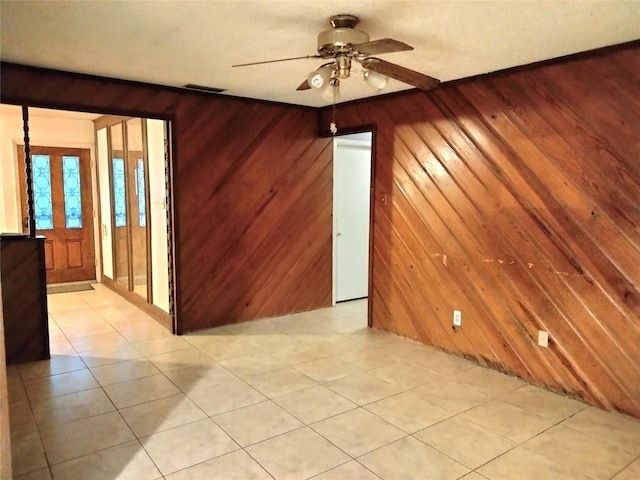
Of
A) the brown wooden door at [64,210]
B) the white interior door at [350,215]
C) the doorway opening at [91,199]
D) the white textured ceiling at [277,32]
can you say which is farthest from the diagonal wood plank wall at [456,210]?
the brown wooden door at [64,210]

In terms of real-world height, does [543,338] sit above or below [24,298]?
below

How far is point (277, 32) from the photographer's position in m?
2.64

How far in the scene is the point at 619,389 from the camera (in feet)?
9.64

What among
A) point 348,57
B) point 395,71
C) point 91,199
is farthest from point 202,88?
point 91,199

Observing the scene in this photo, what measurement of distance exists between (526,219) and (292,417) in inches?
86.2

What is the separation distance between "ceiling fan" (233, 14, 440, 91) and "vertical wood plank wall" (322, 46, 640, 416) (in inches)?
45.3

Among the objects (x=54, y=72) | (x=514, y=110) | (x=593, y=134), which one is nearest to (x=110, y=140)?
(x=54, y=72)

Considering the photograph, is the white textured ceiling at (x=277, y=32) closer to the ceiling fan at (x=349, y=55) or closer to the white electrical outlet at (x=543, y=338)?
the ceiling fan at (x=349, y=55)

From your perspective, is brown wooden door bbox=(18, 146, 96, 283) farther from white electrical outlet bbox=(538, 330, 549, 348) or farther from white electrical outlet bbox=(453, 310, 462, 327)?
white electrical outlet bbox=(538, 330, 549, 348)

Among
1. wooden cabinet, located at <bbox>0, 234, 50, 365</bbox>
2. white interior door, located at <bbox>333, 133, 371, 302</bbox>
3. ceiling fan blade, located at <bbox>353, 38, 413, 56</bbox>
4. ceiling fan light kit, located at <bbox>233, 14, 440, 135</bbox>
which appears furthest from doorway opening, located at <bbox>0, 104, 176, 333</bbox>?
ceiling fan blade, located at <bbox>353, 38, 413, 56</bbox>

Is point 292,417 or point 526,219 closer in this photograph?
point 292,417

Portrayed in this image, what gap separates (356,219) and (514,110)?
273cm

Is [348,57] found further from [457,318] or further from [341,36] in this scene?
[457,318]

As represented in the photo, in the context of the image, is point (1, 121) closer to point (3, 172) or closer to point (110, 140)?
point (3, 172)
